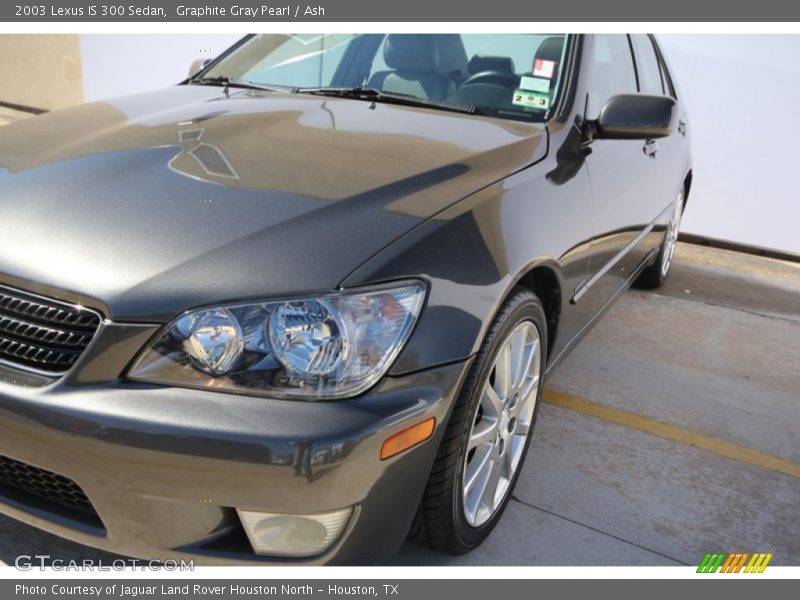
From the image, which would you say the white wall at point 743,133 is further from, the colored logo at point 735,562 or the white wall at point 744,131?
the colored logo at point 735,562

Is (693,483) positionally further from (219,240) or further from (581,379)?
(219,240)

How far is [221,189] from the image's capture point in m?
1.95

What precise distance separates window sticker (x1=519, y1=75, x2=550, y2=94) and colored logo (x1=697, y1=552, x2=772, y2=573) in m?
1.57

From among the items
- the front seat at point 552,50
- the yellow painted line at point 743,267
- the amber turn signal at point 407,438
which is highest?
the front seat at point 552,50

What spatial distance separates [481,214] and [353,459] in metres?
0.76

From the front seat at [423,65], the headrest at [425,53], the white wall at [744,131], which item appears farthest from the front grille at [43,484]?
the white wall at [744,131]

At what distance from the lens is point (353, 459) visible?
5.19 feet

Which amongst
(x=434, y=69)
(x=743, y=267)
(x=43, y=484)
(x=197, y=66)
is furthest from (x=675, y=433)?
(x=743, y=267)

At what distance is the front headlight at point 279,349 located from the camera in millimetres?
1609

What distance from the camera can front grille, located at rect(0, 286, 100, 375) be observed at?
164 centimetres

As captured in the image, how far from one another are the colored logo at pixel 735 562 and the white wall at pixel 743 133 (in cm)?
424

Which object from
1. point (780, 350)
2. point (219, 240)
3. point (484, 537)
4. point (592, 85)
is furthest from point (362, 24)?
point (780, 350)

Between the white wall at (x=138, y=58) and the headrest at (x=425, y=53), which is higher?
the headrest at (x=425, y=53)

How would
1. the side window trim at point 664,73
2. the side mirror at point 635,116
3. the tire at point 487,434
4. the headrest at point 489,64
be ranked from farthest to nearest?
the side window trim at point 664,73 < the headrest at point 489,64 < the side mirror at point 635,116 < the tire at point 487,434
